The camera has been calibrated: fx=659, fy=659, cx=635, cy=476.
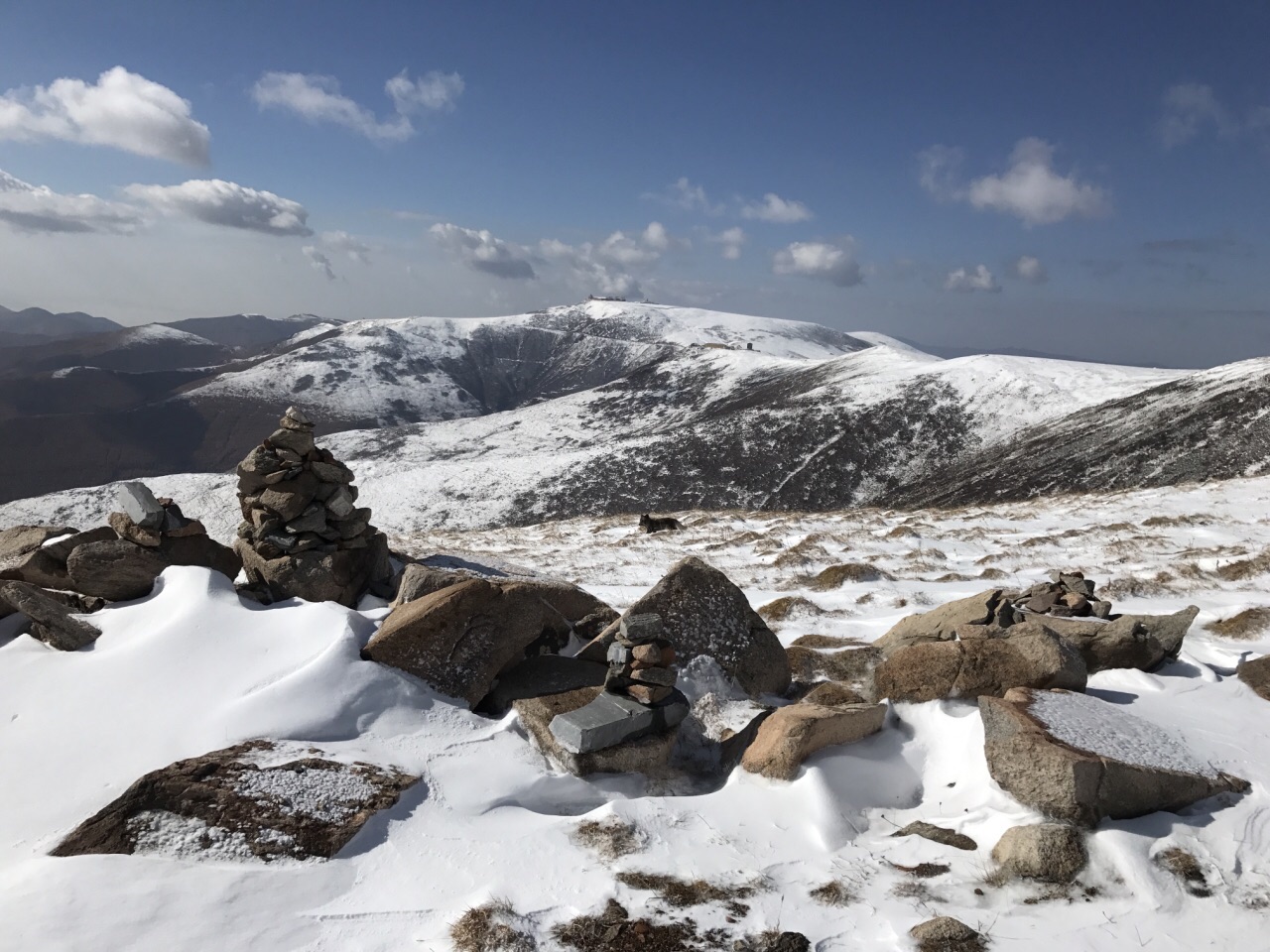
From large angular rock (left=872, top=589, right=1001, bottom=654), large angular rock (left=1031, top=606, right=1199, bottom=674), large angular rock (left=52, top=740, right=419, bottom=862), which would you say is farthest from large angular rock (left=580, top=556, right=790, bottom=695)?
large angular rock (left=52, top=740, right=419, bottom=862)

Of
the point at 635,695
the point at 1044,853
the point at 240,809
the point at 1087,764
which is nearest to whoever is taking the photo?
the point at 1044,853

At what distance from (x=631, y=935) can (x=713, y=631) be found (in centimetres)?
547

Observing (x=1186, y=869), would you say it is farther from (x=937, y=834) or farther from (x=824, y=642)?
(x=824, y=642)

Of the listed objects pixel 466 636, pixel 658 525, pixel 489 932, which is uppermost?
pixel 466 636

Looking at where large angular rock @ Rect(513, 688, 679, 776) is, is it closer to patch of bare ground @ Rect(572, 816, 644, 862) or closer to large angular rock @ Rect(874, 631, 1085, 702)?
patch of bare ground @ Rect(572, 816, 644, 862)

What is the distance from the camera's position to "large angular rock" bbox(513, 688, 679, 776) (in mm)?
7598

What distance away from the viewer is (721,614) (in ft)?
34.2

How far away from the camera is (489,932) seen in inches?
195

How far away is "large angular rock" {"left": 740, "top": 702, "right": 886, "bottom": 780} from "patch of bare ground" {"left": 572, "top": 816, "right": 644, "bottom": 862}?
1701 mm

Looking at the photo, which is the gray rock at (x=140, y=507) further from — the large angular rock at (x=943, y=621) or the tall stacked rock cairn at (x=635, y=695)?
the large angular rock at (x=943, y=621)

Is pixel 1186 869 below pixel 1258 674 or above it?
below

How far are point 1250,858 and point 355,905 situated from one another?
7.36 m

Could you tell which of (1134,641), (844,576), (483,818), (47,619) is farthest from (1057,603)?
(47,619)

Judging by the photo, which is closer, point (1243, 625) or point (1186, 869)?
point (1186, 869)
